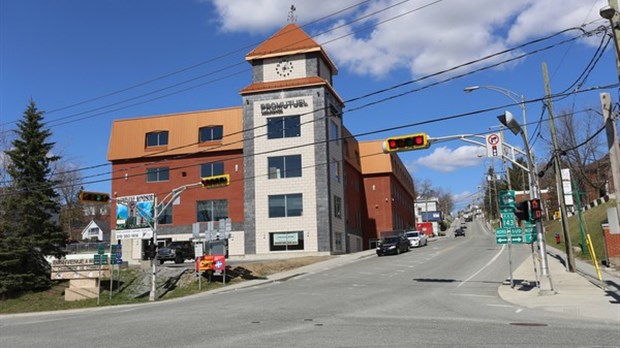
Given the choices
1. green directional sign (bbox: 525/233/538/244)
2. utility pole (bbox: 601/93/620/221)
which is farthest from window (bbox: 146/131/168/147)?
utility pole (bbox: 601/93/620/221)

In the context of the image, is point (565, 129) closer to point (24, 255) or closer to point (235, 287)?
point (235, 287)

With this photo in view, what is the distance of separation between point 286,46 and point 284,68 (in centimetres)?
258

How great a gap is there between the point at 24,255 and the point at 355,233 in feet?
115

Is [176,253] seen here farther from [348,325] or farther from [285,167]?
[348,325]

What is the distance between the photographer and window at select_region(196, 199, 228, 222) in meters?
52.6

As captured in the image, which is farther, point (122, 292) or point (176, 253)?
point (176, 253)

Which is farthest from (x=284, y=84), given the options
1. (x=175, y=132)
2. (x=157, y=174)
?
(x=157, y=174)

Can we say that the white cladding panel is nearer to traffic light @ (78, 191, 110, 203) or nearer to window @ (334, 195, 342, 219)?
window @ (334, 195, 342, 219)

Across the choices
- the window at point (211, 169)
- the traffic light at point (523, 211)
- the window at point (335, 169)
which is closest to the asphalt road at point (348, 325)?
the traffic light at point (523, 211)

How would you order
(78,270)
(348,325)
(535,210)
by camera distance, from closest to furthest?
(348,325)
(535,210)
(78,270)

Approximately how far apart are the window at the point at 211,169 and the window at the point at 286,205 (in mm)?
7052

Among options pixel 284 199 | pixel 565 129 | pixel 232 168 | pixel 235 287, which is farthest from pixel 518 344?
pixel 565 129

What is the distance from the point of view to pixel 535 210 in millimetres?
19922

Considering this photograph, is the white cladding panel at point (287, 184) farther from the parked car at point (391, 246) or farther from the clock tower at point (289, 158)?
the parked car at point (391, 246)
